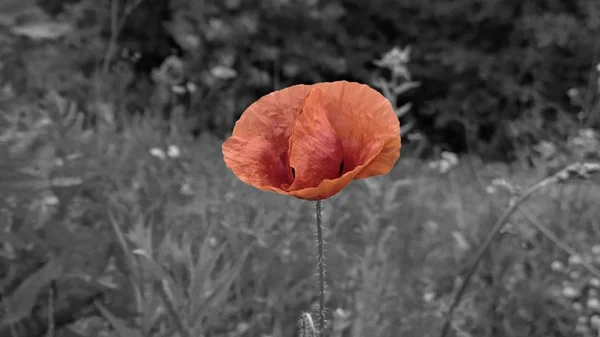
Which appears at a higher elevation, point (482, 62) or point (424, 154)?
point (482, 62)

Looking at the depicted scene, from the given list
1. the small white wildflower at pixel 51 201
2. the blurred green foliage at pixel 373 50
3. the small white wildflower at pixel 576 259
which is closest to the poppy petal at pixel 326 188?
the small white wildflower at pixel 576 259

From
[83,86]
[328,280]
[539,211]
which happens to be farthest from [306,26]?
[328,280]

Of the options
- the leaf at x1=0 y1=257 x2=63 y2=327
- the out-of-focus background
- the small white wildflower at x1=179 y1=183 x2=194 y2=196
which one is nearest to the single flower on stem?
the out-of-focus background

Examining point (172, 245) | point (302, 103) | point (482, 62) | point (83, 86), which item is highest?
point (482, 62)

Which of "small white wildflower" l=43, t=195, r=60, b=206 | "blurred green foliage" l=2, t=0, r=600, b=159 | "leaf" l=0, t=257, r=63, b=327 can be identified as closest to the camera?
"leaf" l=0, t=257, r=63, b=327

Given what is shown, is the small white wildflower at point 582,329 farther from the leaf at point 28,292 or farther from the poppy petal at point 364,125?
the leaf at point 28,292

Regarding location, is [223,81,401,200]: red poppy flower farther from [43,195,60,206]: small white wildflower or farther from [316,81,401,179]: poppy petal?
[43,195,60,206]: small white wildflower

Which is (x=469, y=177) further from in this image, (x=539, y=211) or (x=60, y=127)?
(x=60, y=127)
